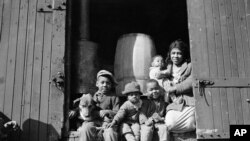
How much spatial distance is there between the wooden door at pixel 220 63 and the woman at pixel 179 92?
0.15 metres

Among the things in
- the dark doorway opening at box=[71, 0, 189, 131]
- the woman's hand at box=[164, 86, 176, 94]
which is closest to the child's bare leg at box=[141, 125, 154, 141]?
the woman's hand at box=[164, 86, 176, 94]

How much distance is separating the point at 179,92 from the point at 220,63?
2.01 ft

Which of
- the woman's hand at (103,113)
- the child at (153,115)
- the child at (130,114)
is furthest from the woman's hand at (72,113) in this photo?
the child at (153,115)

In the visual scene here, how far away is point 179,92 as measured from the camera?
6.25m

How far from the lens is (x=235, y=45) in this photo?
6.29 m

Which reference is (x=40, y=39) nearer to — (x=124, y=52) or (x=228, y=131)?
(x=124, y=52)

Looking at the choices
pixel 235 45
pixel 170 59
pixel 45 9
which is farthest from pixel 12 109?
pixel 235 45

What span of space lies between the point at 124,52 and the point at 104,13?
179cm

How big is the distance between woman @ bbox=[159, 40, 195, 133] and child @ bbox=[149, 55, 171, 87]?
A: 6 centimetres

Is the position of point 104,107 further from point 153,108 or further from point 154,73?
point 154,73

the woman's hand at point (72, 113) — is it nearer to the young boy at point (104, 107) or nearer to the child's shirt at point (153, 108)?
the young boy at point (104, 107)

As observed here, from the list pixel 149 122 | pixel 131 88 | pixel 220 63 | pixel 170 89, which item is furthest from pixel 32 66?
pixel 220 63

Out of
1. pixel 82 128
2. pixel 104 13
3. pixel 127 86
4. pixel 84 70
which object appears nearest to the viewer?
pixel 82 128

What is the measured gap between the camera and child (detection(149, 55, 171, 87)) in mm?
→ 6551
